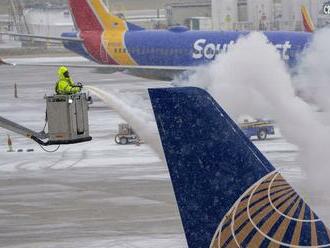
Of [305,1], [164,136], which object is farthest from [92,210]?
[305,1]

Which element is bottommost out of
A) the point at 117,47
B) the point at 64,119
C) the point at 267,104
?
the point at 117,47

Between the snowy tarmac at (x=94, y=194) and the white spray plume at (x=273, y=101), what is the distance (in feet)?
2.19

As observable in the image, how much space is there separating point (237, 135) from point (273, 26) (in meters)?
110

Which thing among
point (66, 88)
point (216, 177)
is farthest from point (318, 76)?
point (216, 177)

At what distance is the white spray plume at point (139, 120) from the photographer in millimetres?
16109

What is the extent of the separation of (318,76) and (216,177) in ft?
56.5

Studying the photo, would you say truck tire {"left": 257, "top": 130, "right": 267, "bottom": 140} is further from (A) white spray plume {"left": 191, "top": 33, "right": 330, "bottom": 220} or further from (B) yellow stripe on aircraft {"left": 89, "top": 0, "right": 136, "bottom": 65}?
(B) yellow stripe on aircraft {"left": 89, "top": 0, "right": 136, "bottom": 65}

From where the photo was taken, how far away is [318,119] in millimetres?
17078

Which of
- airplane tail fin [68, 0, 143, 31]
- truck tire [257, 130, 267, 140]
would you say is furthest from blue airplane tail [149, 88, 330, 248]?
airplane tail fin [68, 0, 143, 31]

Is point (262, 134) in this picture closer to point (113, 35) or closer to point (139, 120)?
point (113, 35)

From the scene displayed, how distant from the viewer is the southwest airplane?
59.0m

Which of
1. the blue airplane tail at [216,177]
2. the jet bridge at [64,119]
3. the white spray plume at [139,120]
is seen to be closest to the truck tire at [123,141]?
the jet bridge at [64,119]

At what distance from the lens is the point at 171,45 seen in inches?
2459

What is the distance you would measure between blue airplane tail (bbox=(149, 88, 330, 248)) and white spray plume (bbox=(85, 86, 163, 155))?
1.47m
